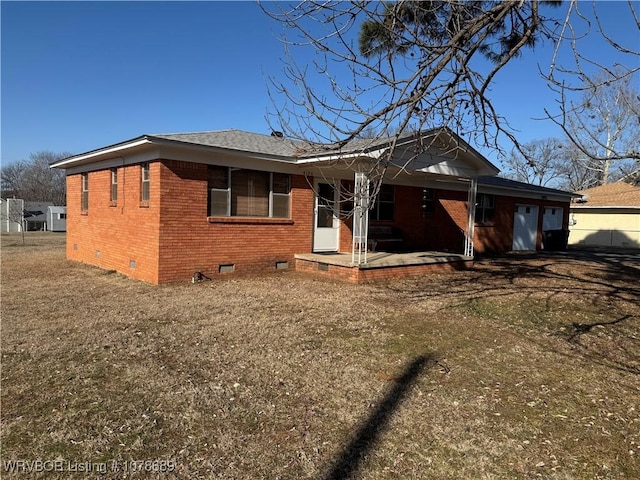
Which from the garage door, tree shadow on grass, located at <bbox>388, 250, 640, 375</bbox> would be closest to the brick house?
tree shadow on grass, located at <bbox>388, 250, 640, 375</bbox>

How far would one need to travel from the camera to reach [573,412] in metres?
3.89

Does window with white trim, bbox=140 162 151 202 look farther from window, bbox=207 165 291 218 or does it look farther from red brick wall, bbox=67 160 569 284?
window, bbox=207 165 291 218

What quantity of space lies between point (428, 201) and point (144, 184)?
9629 millimetres

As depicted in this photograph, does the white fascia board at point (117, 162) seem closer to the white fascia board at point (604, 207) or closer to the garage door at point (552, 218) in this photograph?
the garage door at point (552, 218)

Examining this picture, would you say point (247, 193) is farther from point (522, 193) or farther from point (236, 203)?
point (522, 193)

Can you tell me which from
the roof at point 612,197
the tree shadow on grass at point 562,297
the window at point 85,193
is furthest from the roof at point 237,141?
the roof at point 612,197


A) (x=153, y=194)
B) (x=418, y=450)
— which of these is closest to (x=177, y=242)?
(x=153, y=194)

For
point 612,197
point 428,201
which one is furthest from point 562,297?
point 612,197

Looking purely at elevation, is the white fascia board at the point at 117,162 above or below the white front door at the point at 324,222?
above

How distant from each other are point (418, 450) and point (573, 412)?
1693 mm

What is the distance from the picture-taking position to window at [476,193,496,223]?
1764 centimetres

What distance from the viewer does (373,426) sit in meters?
3.59

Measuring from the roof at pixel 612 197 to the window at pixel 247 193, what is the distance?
75.5ft

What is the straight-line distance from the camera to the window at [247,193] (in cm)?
1041
